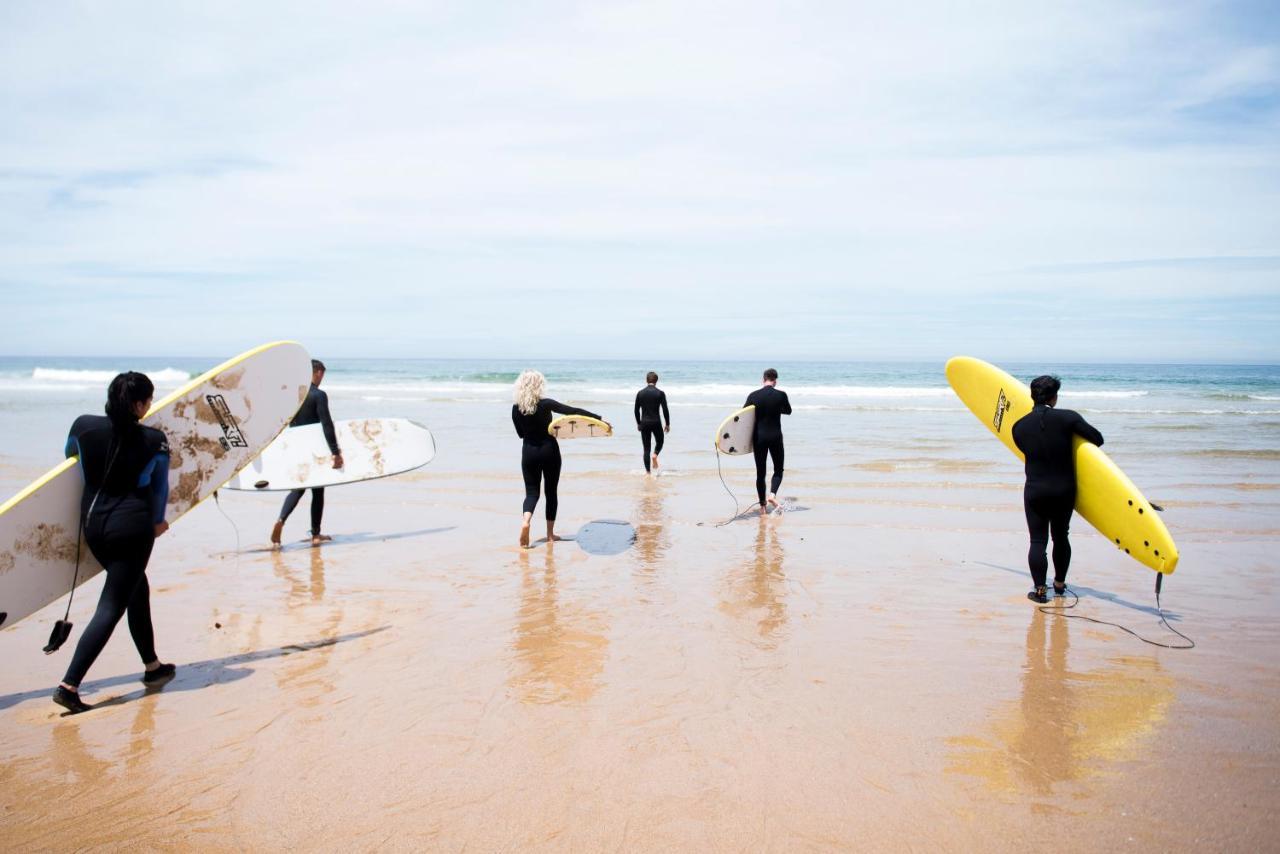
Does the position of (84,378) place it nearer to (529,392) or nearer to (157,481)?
(529,392)

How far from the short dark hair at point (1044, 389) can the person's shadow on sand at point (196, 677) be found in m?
4.83

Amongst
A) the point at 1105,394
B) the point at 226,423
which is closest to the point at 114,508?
the point at 226,423

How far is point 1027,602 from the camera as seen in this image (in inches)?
221

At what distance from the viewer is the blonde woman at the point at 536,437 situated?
717 centimetres

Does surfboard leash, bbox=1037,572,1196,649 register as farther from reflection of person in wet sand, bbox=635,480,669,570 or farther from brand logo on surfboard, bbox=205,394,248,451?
brand logo on surfboard, bbox=205,394,248,451

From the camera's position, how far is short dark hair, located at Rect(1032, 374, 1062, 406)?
5531 millimetres

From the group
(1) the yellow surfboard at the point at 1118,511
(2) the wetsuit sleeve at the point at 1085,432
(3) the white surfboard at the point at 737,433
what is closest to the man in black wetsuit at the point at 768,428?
(3) the white surfboard at the point at 737,433

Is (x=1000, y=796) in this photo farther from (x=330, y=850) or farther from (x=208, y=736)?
(x=208, y=736)

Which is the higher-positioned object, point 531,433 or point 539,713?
point 531,433

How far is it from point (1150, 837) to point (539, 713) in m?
2.43

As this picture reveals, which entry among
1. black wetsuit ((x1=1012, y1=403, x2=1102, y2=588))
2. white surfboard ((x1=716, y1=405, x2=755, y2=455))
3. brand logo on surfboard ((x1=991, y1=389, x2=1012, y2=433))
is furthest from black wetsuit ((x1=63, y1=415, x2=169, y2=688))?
white surfboard ((x1=716, y1=405, x2=755, y2=455))

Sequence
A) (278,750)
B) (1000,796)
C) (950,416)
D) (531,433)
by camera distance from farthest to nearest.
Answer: (950,416) → (531,433) → (278,750) → (1000,796)

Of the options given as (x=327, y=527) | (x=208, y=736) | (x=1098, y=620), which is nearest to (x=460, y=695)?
(x=208, y=736)

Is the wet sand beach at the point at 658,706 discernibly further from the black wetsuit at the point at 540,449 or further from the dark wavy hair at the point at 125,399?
the dark wavy hair at the point at 125,399
